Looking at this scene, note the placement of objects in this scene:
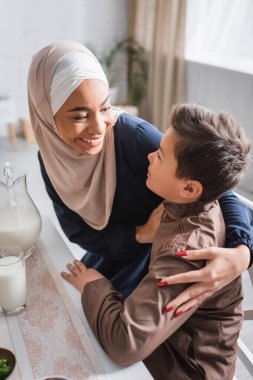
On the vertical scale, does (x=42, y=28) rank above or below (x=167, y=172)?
below

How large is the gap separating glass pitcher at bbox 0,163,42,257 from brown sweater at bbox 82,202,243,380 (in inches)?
9.3

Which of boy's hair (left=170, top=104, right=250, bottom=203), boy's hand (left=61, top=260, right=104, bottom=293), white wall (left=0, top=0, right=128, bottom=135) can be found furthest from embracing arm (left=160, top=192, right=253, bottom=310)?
white wall (left=0, top=0, right=128, bottom=135)

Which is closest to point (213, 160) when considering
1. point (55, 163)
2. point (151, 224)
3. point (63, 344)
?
point (151, 224)

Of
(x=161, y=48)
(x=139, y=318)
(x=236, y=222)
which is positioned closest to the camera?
(x=139, y=318)

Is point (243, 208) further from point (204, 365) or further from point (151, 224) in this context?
point (204, 365)

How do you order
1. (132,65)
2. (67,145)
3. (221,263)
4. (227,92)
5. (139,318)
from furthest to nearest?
(132,65), (227,92), (67,145), (221,263), (139,318)

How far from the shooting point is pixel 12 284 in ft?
2.70

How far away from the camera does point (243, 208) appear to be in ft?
3.40

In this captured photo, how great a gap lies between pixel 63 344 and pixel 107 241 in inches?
19.8

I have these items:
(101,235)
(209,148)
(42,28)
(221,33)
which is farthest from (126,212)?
(42,28)

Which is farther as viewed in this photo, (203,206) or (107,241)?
(107,241)

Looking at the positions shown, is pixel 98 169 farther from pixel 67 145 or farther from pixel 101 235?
pixel 101 235

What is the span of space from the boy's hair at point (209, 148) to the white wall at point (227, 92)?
222cm

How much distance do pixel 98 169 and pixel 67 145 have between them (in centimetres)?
12
